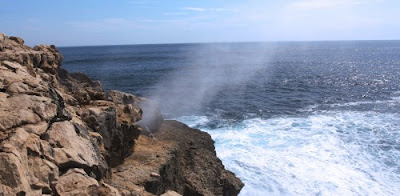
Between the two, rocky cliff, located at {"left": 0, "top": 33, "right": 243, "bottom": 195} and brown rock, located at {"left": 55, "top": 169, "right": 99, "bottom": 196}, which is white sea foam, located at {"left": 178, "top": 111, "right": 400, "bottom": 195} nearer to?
rocky cliff, located at {"left": 0, "top": 33, "right": 243, "bottom": 195}

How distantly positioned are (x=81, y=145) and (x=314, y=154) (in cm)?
2087

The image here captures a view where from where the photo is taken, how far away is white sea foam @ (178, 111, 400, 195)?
23.0 m

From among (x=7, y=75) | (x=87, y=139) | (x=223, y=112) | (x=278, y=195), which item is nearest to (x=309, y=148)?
(x=278, y=195)

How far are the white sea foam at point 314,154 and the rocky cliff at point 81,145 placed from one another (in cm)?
453

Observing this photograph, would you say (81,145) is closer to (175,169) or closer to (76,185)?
(76,185)

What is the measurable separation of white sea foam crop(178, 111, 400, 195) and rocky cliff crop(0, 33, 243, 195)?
4.53m

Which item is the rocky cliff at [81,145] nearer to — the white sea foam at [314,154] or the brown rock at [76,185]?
the brown rock at [76,185]

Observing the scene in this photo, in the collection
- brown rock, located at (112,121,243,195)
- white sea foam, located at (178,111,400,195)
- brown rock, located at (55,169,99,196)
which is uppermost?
brown rock, located at (55,169,99,196)

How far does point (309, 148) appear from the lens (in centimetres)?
2927

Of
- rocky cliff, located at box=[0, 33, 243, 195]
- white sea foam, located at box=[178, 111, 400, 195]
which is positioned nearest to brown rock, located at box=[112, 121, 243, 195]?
rocky cliff, located at box=[0, 33, 243, 195]

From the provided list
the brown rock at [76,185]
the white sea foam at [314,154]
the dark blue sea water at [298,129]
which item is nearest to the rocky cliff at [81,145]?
the brown rock at [76,185]

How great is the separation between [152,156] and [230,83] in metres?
48.7

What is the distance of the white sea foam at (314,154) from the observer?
75.5ft

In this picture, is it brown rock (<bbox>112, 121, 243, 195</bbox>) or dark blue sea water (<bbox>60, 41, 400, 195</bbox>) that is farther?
dark blue sea water (<bbox>60, 41, 400, 195</bbox>)
